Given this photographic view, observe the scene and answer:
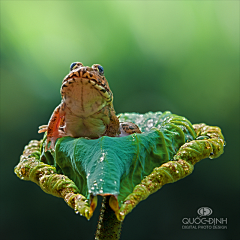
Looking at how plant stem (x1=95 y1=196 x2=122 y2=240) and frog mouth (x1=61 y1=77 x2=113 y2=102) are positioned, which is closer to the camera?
plant stem (x1=95 y1=196 x2=122 y2=240)

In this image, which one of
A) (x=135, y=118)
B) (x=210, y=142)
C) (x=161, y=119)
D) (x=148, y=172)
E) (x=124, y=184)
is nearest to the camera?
(x=124, y=184)

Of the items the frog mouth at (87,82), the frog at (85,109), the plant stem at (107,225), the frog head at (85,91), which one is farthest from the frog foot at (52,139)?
the plant stem at (107,225)

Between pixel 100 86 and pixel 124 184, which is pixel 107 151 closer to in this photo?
pixel 124 184

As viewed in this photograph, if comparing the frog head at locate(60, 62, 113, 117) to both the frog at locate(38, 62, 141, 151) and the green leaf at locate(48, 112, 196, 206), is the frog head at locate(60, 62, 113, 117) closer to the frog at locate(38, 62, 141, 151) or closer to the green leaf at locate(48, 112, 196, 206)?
the frog at locate(38, 62, 141, 151)

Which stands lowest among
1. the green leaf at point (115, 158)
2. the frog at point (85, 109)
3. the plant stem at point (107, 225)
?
the plant stem at point (107, 225)

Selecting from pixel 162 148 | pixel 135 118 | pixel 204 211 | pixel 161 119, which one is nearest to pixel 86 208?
pixel 162 148

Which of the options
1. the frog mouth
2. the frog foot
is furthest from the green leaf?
the frog mouth

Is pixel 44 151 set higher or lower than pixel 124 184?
higher

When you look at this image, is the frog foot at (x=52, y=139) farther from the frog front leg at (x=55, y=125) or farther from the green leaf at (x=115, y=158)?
the green leaf at (x=115, y=158)
